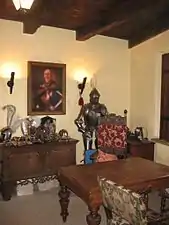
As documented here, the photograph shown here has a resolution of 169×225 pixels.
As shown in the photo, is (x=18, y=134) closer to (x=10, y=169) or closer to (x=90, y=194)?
(x=10, y=169)

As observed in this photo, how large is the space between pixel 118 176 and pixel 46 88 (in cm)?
238

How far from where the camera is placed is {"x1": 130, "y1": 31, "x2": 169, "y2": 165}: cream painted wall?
4.85 m

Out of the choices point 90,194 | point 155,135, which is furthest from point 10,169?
point 155,135

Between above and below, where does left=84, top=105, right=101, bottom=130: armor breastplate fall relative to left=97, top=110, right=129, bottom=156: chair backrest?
above

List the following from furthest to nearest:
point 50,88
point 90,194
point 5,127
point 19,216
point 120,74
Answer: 1. point 120,74
2. point 50,88
3. point 5,127
4. point 19,216
5. point 90,194

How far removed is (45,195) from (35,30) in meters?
2.41

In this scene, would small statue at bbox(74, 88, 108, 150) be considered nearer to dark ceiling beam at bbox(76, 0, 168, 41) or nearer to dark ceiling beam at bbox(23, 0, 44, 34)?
dark ceiling beam at bbox(76, 0, 168, 41)

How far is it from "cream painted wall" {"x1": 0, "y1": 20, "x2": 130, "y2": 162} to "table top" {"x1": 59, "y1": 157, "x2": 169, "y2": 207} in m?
1.89

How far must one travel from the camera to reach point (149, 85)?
508 centimetres

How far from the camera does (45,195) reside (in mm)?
4219

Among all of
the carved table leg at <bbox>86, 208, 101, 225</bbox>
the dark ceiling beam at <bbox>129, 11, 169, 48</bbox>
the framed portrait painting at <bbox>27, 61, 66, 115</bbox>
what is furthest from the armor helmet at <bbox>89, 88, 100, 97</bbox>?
the carved table leg at <bbox>86, 208, 101, 225</bbox>

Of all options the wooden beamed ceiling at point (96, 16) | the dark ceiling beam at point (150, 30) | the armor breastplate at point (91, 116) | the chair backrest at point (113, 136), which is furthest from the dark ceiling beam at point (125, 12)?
the chair backrest at point (113, 136)

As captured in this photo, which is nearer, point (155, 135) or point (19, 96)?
point (19, 96)

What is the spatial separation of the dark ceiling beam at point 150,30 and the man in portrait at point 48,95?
1595 millimetres
